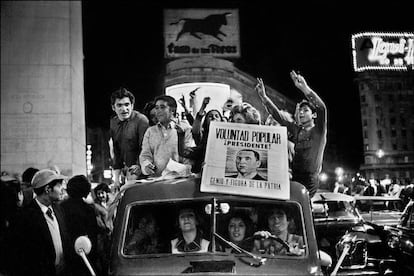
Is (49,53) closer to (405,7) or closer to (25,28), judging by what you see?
(25,28)

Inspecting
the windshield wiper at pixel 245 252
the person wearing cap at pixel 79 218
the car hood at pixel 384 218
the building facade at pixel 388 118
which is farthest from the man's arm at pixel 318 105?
the building facade at pixel 388 118

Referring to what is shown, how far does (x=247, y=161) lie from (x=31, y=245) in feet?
7.99

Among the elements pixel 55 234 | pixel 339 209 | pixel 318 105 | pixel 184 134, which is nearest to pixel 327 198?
Result: pixel 339 209

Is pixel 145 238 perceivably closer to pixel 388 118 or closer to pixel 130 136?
pixel 130 136

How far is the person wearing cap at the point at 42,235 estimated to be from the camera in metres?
5.28

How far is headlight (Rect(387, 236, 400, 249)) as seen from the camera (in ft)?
26.2

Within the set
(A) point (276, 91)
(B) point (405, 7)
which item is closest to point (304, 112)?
(B) point (405, 7)

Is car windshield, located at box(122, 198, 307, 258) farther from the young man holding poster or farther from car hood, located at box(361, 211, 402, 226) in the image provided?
car hood, located at box(361, 211, 402, 226)

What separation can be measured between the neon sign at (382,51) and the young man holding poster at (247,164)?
97.2 ft

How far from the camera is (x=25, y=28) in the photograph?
15.4 meters

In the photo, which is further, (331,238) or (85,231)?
(331,238)

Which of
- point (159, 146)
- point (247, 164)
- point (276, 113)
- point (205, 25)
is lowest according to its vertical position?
point (247, 164)

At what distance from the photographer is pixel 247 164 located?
4559mm

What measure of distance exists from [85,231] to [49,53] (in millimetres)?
10369
